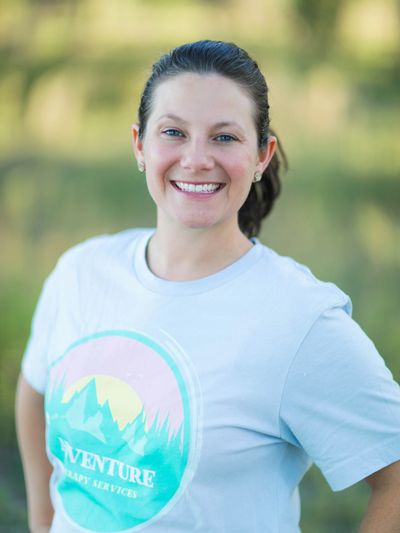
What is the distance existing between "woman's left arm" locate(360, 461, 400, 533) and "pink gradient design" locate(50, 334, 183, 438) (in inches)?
13.8

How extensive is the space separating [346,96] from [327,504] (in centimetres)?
207

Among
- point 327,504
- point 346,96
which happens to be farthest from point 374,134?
point 327,504

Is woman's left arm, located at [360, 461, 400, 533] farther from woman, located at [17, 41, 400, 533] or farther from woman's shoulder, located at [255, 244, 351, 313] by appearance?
woman's shoulder, located at [255, 244, 351, 313]

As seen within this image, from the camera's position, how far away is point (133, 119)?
14.6 ft

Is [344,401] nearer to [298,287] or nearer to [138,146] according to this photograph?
[298,287]

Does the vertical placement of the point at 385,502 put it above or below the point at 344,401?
below

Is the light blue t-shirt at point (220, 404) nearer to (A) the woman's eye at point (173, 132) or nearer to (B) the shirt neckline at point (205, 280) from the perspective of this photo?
(B) the shirt neckline at point (205, 280)

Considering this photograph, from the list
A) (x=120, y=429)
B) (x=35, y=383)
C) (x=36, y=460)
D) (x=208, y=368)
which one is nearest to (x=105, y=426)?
(x=120, y=429)

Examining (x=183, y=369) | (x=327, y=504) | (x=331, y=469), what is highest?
(x=183, y=369)

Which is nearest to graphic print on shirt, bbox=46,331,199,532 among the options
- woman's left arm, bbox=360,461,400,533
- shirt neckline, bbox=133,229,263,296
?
shirt neckline, bbox=133,229,263,296

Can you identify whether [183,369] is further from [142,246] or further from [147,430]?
[142,246]

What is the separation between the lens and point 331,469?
1.50m

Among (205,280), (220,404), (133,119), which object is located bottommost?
(133,119)

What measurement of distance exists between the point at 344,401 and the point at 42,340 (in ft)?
2.18
